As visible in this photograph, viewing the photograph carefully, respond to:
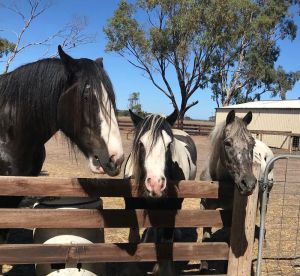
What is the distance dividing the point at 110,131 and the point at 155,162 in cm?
52

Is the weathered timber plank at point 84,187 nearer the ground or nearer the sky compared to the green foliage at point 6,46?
nearer the ground

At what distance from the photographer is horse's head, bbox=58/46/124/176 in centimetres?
261

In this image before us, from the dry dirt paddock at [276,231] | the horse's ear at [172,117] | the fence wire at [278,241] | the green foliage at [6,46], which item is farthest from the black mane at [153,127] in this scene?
the green foliage at [6,46]

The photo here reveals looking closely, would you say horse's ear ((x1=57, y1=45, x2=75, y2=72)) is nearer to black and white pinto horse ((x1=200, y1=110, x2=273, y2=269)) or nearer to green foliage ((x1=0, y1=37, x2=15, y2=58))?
black and white pinto horse ((x1=200, y1=110, x2=273, y2=269))

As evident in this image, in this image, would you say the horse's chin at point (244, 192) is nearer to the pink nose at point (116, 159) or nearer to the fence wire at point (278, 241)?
the fence wire at point (278, 241)

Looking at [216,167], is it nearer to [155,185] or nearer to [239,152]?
[239,152]

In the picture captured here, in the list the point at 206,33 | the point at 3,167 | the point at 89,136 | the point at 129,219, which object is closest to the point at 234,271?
the point at 129,219

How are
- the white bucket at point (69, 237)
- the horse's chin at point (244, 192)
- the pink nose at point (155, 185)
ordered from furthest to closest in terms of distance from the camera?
the horse's chin at point (244, 192) → the white bucket at point (69, 237) → the pink nose at point (155, 185)

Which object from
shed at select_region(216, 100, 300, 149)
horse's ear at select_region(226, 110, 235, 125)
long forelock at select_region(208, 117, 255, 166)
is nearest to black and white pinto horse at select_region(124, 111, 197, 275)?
long forelock at select_region(208, 117, 255, 166)

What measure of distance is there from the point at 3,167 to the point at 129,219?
122cm

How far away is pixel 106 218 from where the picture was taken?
3146 millimetres

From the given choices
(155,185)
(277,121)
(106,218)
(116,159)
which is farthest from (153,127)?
(277,121)

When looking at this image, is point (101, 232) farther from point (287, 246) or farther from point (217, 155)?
point (287, 246)

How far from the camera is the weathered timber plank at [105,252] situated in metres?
3.00
